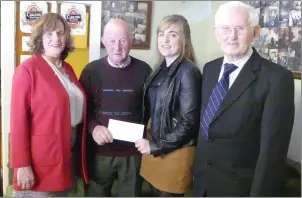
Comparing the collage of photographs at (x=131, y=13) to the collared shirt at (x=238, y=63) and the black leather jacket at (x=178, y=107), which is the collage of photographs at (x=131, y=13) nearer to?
the black leather jacket at (x=178, y=107)

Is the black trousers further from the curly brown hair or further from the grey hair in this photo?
the grey hair

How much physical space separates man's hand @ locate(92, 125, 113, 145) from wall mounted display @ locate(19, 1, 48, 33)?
41cm

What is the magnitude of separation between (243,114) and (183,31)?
1.14 ft

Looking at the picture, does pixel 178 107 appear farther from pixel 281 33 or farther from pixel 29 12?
pixel 29 12

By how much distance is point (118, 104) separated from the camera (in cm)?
108

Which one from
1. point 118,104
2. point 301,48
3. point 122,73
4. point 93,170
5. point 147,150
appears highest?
point 301,48

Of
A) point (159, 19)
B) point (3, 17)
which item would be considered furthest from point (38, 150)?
point (159, 19)

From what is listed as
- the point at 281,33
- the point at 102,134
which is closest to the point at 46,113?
the point at 102,134

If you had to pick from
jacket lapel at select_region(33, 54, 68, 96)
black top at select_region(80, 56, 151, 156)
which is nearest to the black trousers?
black top at select_region(80, 56, 151, 156)

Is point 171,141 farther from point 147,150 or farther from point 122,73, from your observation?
point 122,73

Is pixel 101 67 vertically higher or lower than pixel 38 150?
higher

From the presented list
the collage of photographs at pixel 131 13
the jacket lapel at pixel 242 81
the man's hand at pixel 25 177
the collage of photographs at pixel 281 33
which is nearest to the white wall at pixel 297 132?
the collage of photographs at pixel 281 33

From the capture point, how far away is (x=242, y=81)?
946mm

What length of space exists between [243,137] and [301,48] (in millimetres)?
369
